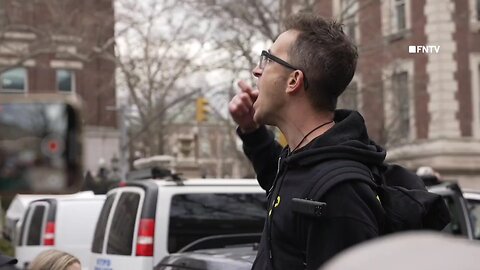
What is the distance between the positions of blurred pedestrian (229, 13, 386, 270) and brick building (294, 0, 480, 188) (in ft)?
45.1

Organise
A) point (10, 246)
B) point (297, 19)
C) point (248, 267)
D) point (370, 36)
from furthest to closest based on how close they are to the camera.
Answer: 1. point (370, 36)
2. point (10, 246)
3. point (248, 267)
4. point (297, 19)

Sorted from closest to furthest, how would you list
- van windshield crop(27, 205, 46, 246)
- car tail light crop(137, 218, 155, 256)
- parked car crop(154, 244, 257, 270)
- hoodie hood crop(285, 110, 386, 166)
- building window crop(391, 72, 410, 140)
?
hoodie hood crop(285, 110, 386, 166), parked car crop(154, 244, 257, 270), car tail light crop(137, 218, 155, 256), van windshield crop(27, 205, 46, 246), building window crop(391, 72, 410, 140)

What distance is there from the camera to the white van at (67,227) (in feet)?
35.3

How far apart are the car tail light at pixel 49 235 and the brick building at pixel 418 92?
844 cm

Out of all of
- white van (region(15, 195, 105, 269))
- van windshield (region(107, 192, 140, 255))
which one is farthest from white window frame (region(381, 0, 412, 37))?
van windshield (region(107, 192, 140, 255))

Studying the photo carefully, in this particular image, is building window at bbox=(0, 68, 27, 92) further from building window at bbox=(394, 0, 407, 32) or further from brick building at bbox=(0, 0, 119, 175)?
building window at bbox=(394, 0, 407, 32)

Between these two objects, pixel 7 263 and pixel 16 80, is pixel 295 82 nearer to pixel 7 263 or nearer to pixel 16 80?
pixel 7 263

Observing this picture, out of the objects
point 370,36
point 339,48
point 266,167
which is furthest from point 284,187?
point 370,36

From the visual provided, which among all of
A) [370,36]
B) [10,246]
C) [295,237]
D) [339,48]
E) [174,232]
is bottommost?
[10,246]

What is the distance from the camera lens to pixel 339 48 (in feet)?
8.06

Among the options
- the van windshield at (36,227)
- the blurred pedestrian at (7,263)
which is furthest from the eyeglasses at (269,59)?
the van windshield at (36,227)

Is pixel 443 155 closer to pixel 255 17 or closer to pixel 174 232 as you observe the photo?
pixel 255 17

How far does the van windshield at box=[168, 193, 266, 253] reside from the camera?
649 centimetres

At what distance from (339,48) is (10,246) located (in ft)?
52.1
